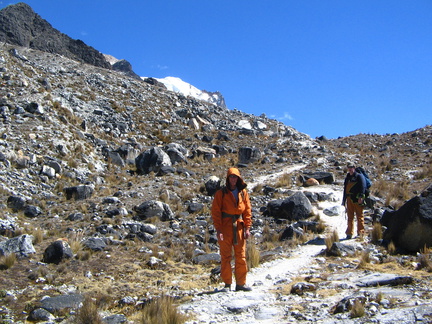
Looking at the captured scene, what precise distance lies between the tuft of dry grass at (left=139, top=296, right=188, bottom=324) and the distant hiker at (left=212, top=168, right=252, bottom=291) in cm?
140

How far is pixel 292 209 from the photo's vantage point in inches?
502

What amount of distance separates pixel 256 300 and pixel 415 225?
4.64 meters

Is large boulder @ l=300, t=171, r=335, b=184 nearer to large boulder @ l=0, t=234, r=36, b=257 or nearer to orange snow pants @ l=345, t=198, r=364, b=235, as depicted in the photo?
orange snow pants @ l=345, t=198, r=364, b=235

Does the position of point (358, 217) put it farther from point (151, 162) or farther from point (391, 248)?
point (151, 162)

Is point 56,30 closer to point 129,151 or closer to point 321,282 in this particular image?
point 129,151

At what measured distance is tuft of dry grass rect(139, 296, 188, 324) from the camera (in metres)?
4.94

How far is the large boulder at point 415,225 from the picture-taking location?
26.4 feet

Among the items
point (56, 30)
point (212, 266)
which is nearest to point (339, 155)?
point (212, 266)

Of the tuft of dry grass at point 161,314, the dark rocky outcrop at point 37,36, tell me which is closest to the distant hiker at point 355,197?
the tuft of dry grass at point 161,314

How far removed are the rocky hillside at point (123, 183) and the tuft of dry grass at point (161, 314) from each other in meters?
0.45

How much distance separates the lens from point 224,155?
25.8 m

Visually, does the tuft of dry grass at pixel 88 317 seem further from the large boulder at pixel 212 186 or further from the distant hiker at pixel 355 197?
the large boulder at pixel 212 186

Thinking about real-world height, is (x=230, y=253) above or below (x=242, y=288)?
above

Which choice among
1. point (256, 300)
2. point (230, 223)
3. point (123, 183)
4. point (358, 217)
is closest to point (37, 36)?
point (123, 183)
